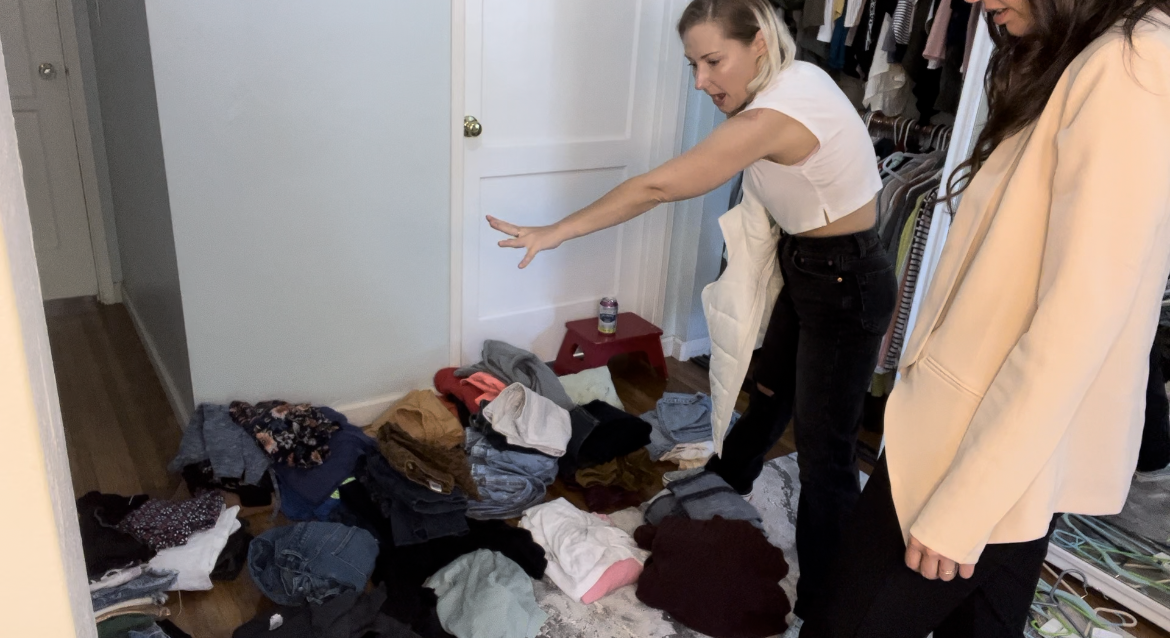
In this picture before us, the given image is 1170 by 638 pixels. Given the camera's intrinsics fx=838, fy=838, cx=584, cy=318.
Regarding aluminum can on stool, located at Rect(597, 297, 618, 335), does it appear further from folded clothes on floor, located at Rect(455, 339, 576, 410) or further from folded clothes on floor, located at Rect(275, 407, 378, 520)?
folded clothes on floor, located at Rect(275, 407, 378, 520)

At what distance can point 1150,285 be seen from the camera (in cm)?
83

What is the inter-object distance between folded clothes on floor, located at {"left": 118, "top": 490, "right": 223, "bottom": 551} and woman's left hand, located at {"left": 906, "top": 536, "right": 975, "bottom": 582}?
1.66m

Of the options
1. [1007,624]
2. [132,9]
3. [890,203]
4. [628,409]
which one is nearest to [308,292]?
[132,9]

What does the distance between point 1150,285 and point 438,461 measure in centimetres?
170

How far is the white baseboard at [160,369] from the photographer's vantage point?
253cm

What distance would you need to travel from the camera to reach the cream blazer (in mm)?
778

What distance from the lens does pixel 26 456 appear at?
425mm

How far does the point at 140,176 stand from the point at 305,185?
56 cm

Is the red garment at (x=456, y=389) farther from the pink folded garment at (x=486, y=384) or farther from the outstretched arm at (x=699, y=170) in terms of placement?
the outstretched arm at (x=699, y=170)

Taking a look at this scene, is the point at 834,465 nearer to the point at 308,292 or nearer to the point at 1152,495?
the point at 1152,495

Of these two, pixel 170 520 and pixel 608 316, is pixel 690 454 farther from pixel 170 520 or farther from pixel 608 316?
pixel 170 520

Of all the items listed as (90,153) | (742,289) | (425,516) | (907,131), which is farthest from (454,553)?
(90,153)

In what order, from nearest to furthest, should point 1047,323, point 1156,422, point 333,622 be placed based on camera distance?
point 1047,323 < point 1156,422 < point 333,622

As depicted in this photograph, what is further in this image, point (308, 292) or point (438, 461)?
point (308, 292)
